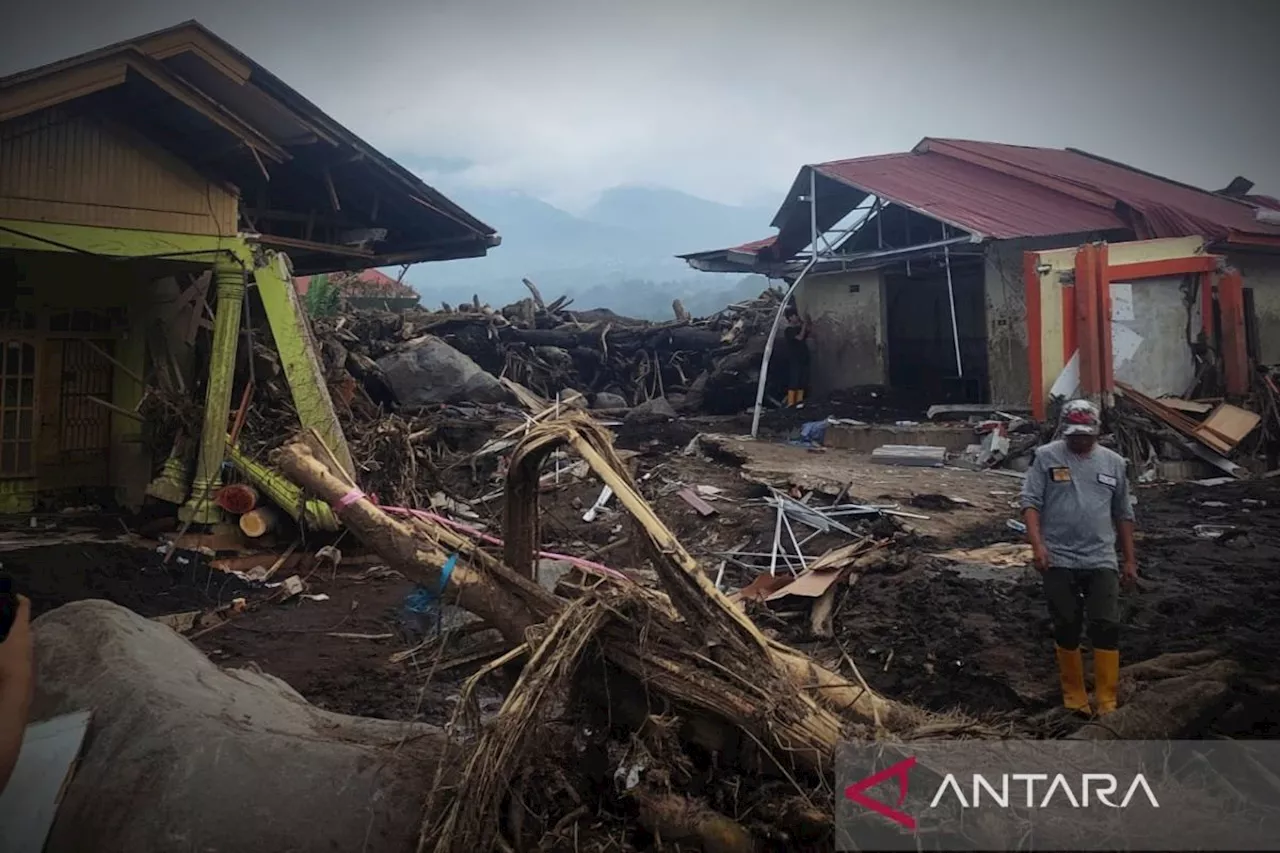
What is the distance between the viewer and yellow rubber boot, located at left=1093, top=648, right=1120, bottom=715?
4605 millimetres

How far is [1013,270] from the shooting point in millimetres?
14305

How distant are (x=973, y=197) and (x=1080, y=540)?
39.3 ft

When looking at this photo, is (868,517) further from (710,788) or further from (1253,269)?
(1253,269)

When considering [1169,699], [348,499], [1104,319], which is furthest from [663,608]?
[1104,319]

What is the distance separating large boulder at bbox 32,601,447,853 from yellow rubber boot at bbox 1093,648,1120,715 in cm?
349

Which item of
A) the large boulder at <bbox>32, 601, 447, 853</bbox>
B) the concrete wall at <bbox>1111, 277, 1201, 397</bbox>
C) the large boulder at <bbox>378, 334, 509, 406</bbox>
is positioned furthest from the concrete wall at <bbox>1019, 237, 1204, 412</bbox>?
the large boulder at <bbox>32, 601, 447, 853</bbox>

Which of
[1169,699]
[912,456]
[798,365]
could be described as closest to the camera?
[1169,699]

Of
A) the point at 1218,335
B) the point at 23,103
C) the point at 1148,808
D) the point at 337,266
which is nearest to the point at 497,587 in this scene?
the point at 1148,808

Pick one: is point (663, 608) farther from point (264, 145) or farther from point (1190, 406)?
point (1190, 406)

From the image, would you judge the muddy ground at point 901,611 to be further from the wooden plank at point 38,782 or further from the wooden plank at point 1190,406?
the wooden plank at point 1190,406

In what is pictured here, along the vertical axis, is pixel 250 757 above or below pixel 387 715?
above

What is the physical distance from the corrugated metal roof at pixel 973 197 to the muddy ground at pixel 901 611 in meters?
5.74

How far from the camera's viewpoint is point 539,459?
330cm

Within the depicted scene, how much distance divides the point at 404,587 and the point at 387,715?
9.94ft
